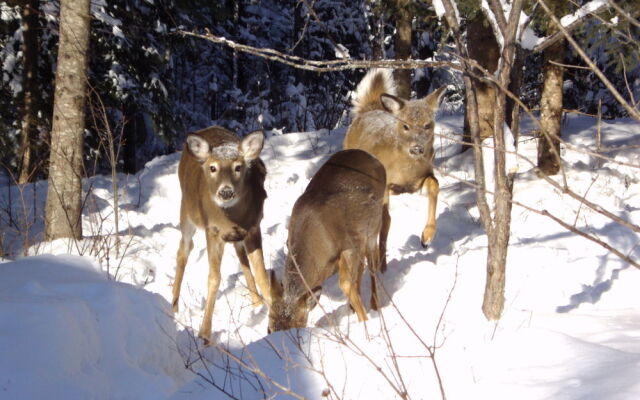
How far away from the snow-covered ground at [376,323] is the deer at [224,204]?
280 millimetres

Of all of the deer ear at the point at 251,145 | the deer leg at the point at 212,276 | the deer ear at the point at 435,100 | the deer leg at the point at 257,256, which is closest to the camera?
the deer leg at the point at 212,276

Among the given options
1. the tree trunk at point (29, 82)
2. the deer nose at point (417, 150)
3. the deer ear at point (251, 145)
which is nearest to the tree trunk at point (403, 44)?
the deer nose at point (417, 150)

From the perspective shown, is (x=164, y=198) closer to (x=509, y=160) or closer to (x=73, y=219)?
(x=73, y=219)

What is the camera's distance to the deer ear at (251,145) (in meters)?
6.36

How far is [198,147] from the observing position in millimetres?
6273

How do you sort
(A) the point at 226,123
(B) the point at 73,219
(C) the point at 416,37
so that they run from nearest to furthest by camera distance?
(B) the point at 73,219
(C) the point at 416,37
(A) the point at 226,123

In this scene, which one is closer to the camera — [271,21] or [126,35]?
[126,35]

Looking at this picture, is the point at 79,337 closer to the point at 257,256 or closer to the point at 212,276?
the point at 212,276

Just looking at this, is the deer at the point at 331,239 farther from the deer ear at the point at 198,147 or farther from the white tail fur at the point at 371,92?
the white tail fur at the point at 371,92

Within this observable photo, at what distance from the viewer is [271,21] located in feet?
94.6

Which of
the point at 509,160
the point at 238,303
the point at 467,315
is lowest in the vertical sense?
the point at 238,303

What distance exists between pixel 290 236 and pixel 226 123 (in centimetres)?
2178

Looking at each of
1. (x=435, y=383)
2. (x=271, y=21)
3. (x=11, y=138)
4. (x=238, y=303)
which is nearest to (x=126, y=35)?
(x=11, y=138)

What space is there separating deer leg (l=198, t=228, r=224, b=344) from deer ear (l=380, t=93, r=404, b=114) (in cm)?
263
